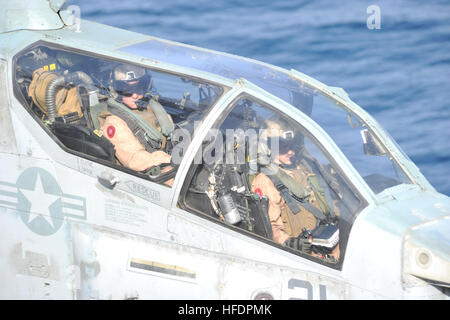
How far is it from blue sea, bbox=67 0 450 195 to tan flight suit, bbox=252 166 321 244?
20.6ft

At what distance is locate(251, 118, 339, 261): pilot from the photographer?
4.65m

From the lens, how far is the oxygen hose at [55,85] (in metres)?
5.06

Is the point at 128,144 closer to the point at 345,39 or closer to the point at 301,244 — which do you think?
the point at 301,244

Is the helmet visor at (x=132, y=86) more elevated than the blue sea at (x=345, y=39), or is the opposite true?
the blue sea at (x=345, y=39)

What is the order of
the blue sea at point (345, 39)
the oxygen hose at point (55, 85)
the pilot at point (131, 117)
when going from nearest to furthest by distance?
the pilot at point (131, 117), the oxygen hose at point (55, 85), the blue sea at point (345, 39)

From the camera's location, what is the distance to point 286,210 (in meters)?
4.81

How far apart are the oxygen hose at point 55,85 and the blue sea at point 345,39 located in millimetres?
6771

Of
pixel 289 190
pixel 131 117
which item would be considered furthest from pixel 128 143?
pixel 289 190

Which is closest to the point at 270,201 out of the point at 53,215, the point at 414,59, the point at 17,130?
the point at 53,215

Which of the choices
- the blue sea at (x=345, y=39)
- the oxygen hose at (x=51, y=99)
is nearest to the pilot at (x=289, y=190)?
the oxygen hose at (x=51, y=99)

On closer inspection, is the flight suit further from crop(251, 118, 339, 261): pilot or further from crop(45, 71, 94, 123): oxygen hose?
crop(251, 118, 339, 261): pilot

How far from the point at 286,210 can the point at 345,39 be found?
9272 mm

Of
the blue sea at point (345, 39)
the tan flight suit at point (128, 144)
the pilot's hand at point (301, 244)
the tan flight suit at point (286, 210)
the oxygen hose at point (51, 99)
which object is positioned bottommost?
the pilot's hand at point (301, 244)

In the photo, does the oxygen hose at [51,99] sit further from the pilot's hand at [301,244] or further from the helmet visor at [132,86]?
the pilot's hand at [301,244]
